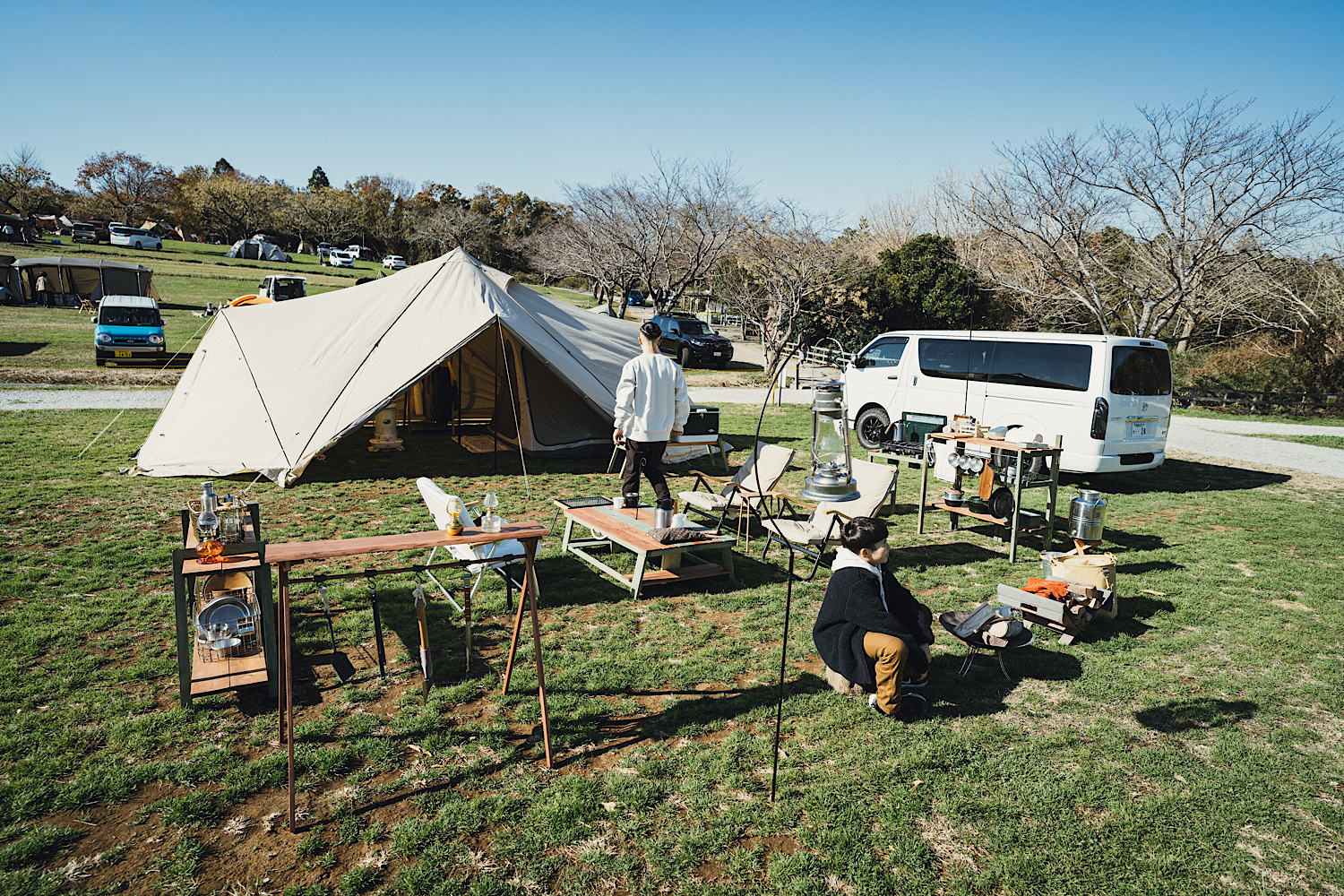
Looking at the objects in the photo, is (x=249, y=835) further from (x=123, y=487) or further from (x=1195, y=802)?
(x=123, y=487)

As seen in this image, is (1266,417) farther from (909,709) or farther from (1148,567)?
(909,709)

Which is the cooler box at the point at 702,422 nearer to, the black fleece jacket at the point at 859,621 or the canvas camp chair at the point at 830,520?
the canvas camp chair at the point at 830,520

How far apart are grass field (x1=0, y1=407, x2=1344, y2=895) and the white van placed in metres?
2.84

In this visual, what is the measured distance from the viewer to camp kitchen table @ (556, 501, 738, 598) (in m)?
5.45

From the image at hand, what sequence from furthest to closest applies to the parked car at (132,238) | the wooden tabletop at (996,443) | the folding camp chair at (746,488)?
the parked car at (132,238)
the wooden tabletop at (996,443)
the folding camp chair at (746,488)

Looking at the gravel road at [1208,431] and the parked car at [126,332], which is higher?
the parked car at [126,332]

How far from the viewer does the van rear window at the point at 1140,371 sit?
859 cm

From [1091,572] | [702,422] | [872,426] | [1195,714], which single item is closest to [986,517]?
[1091,572]

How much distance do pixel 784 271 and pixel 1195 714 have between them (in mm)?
19961

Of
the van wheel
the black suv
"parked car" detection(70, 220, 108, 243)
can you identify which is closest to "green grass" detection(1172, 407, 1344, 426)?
the van wheel

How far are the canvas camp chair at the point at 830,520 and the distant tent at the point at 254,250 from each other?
47839 mm

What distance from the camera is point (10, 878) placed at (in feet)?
8.64

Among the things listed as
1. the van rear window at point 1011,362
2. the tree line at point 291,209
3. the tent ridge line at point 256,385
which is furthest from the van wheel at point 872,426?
the tree line at point 291,209

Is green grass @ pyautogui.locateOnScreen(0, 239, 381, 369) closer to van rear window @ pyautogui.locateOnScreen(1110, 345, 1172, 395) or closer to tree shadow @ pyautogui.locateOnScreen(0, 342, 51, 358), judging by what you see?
tree shadow @ pyautogui.locateOnScreen(0, 342, 51, 358)
